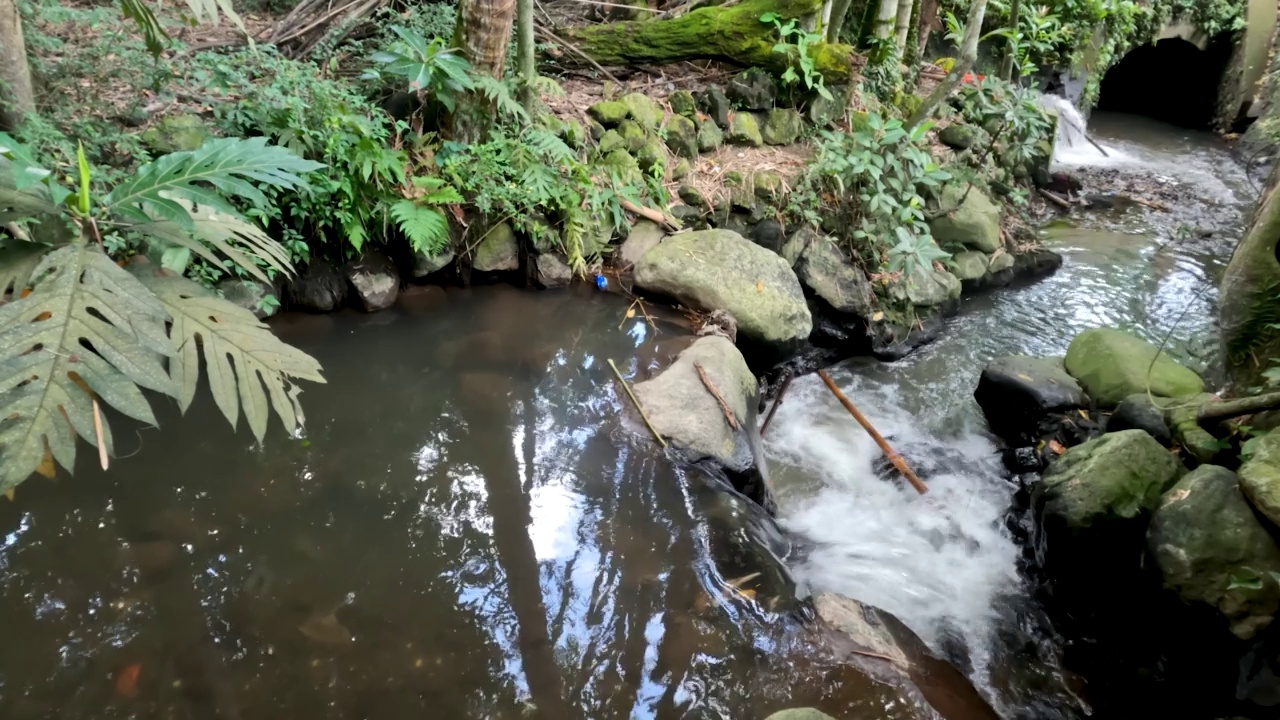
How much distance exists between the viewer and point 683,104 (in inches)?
227

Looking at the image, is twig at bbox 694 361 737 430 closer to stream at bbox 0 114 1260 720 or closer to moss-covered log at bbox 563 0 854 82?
stream at bbox 0 114 1260 720

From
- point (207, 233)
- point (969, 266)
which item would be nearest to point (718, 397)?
point (207, 233)

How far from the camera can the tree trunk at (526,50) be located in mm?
4699

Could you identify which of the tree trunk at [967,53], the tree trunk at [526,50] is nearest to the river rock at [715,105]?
the tree trunk at [526,50]

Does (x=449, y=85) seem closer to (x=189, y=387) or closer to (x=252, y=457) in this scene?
(x=252, y=457)

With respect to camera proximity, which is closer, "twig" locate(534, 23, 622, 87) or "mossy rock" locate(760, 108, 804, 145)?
"twig" locate(534, 23, 622, 87)

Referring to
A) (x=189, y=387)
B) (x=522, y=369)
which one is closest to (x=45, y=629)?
(x=189, y=387)

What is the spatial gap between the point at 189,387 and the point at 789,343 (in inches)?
163

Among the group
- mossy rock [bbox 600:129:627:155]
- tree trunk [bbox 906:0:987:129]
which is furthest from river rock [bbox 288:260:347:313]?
tree trunk [bbox 906:0:987:129]

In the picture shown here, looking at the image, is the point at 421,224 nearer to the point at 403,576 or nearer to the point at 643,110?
the point at 403,576

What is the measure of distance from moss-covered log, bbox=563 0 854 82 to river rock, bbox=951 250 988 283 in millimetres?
1971

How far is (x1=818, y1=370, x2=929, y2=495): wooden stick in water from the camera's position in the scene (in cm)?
450

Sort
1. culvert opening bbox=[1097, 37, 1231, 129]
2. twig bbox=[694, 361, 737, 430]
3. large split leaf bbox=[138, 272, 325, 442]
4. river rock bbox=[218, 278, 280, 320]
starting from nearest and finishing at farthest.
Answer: large split leaf bbox=[138, 272, 325, 442], river rock bbox=[218, 278, 280, 320], twig bbox=[694, 361, 737, 430], culvert opening bbox=[1097, 37, 1231, 129]

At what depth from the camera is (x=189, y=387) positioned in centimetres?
127
